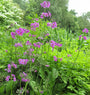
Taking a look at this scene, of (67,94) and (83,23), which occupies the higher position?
(83,23)

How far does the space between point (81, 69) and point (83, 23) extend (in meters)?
23.8

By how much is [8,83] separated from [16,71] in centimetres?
31

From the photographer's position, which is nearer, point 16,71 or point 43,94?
point 43,94

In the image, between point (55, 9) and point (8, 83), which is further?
point (55, 9)

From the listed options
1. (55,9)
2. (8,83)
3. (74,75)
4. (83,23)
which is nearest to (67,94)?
(74,75)

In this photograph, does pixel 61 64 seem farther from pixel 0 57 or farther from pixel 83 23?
pixel 83 23

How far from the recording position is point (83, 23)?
23531mm

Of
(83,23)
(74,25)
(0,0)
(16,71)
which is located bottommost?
(16,71)

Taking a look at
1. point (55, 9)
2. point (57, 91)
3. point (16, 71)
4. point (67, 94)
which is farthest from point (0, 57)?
point (55, 9)

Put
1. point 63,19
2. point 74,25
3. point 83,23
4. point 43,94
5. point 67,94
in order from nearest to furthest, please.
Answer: point 43,94
point 67,94
point 63,19
point 74,25
point 83,23

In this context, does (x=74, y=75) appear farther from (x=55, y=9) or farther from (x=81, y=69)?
(x=55, y=9)

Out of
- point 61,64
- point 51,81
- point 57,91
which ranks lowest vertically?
point 57,91

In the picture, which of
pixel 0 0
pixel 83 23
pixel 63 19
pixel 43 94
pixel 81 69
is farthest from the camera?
pixel 83 23

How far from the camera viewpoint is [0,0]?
12.1ft
